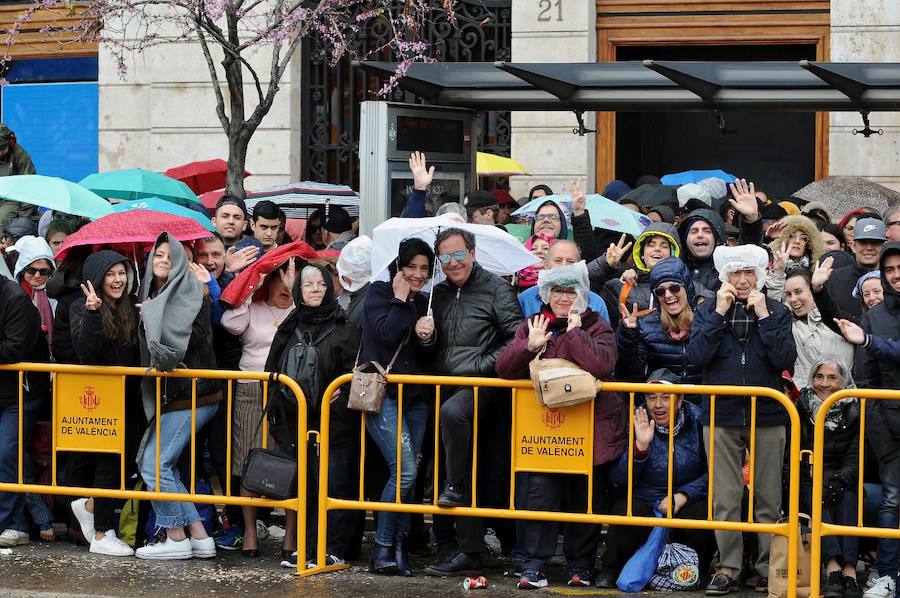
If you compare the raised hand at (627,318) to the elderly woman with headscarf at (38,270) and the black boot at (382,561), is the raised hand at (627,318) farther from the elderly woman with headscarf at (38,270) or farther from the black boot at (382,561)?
the elderly woman with headscarf at (38,270)

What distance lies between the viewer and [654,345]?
915 cm

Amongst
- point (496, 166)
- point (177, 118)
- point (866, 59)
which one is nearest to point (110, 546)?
point (496, 166)

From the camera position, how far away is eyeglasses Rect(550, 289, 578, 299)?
8.86 m

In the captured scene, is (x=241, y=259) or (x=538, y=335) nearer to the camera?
(x=538, y=335)

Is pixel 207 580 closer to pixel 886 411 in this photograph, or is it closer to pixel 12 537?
pixel 12 537

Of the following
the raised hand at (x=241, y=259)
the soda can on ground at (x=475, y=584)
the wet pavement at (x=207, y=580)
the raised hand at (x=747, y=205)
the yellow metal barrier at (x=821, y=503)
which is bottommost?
the wet pavement at (x=207, y=580)

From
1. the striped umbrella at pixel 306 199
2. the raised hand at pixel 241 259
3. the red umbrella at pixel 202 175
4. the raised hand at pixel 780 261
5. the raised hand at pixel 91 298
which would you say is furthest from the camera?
the red umbrella at pixel 202 175

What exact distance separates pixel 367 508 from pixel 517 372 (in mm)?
1179

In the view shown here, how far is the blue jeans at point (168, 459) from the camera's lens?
953 centimetres

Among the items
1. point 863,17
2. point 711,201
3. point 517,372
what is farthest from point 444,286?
point 863,17

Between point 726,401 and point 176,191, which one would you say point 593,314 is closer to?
point 726,401

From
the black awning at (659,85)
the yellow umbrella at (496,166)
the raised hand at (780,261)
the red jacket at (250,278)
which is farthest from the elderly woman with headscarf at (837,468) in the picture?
the yellow umbrella at (496,166)

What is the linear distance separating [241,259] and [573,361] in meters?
2.71

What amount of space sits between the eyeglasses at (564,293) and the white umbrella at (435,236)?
76 centimetres
